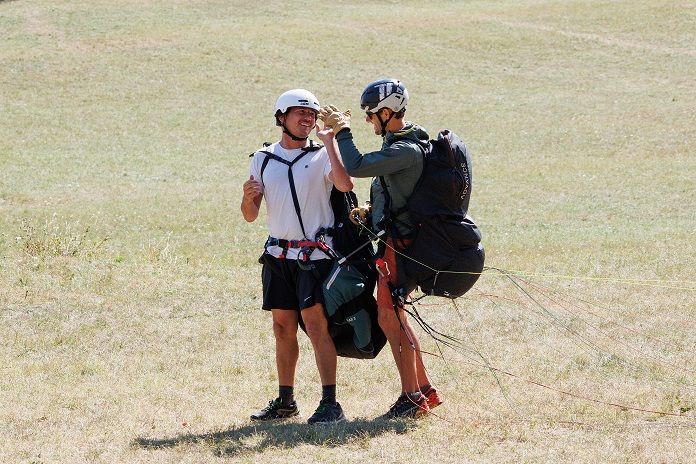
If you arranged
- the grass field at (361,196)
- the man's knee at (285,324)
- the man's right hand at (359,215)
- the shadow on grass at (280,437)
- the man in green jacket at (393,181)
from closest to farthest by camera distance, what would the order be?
the shadow on grass at (280,437) → the man in green jacket at (393,181) → the grass field at (361,196) → the man's right hand at (359,215) → the man's knee at (285,324)

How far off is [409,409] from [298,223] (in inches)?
55.2

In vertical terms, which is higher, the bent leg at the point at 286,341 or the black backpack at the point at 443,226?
the black backpack at the point at 443,226

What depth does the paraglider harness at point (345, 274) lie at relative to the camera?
19.3ft

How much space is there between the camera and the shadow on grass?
543cm

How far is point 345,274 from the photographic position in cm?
593

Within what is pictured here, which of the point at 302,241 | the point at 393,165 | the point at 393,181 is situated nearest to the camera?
the point at 393,165

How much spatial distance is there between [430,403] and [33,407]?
109 inches

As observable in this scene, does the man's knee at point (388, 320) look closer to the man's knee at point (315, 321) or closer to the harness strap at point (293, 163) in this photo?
the man's knee at point (315, 321)

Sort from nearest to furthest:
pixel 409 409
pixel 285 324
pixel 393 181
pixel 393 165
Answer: pixel 393 165
pixel 393 181
pixel 409 409
pixel 285 324


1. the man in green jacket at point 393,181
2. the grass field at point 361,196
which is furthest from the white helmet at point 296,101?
the grass field at point 361,196

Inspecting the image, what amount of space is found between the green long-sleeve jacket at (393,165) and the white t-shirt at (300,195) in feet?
1.18

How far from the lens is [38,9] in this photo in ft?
151

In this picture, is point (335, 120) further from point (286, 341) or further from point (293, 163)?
point (286, 341)

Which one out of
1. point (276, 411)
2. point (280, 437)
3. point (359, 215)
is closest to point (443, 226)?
point (359, 215)
